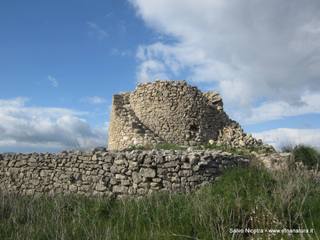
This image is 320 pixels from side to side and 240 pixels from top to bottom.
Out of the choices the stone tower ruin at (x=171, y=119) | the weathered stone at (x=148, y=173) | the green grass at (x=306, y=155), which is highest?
the stone tower ruin at (x=171, y=119)

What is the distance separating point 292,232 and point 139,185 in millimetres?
6410

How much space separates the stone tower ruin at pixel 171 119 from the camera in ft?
70.3

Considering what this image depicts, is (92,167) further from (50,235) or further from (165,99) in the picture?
(165,99)

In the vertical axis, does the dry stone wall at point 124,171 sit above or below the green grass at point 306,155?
below

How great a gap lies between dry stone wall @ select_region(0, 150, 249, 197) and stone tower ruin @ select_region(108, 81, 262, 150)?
750cm

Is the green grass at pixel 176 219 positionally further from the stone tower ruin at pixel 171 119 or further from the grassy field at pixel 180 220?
the stone tower ruin at pixel 171 119

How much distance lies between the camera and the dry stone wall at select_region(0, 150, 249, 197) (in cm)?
1169

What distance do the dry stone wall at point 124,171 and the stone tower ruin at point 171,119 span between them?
24.6ft

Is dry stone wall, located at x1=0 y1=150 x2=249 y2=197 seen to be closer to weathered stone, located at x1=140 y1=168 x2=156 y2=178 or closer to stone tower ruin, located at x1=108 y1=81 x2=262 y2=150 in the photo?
weathered stone, located at x1=140 y1=168 x2=156 y2=178

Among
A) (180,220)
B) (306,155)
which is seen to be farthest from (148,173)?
(306,155)

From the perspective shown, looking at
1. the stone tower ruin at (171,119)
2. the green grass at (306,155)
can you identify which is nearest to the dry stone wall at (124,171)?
the green grass at (306,155)

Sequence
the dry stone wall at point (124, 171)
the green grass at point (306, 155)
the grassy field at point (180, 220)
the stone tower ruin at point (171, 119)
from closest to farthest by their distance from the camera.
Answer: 1. the grassy field at point (180, 220)
2. the dry stone wall at point (124, 171)
3. the green grass at point (306, 155)
4. the stone tower ruin at point (171, 119)

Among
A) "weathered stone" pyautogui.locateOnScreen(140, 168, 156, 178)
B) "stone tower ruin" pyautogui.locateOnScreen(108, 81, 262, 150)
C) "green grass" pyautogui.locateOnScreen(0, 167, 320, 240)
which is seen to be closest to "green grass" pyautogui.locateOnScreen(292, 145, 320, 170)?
"stone tower ruin" pyautogui.locateOnScreen(108, 81, 262, 150)

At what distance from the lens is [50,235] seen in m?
6.29
